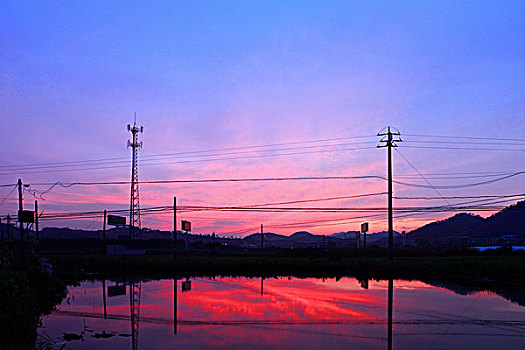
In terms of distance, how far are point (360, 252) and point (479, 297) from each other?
50924 millimetres

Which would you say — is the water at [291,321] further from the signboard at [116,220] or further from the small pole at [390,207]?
the signboard at [116,220]

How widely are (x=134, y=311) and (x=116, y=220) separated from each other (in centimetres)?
6666

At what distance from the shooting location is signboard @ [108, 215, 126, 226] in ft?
261

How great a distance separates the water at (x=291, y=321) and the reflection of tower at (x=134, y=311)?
0.12 metres

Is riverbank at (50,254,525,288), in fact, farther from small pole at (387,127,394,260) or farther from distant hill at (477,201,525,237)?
distant hill at (477,201,525,237)

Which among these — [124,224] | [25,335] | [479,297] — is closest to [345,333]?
[25,335]

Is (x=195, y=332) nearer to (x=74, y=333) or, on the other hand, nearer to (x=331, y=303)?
(x=74, y=333)

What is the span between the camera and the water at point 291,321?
41.3 feet

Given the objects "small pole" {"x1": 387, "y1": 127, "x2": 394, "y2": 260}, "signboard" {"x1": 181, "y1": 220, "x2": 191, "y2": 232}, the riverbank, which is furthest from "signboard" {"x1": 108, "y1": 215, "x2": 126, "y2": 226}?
"small pole" {"x1": 387, "y1": 127, "x2": 394, "y2": 260}

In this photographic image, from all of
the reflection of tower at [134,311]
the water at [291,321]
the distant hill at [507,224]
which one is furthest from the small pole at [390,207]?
the distant hill at [507,224]

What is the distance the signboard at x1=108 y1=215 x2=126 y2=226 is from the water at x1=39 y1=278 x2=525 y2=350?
187 feet

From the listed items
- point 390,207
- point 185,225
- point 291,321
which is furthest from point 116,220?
point 291,321

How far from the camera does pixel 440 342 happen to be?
1245 centimetres

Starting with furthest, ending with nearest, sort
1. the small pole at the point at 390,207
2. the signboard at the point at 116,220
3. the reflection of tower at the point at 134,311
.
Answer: the signboard at the point at 116,220, the small pole at the point at 390,207, the reflection of tower at the point at 134,311
